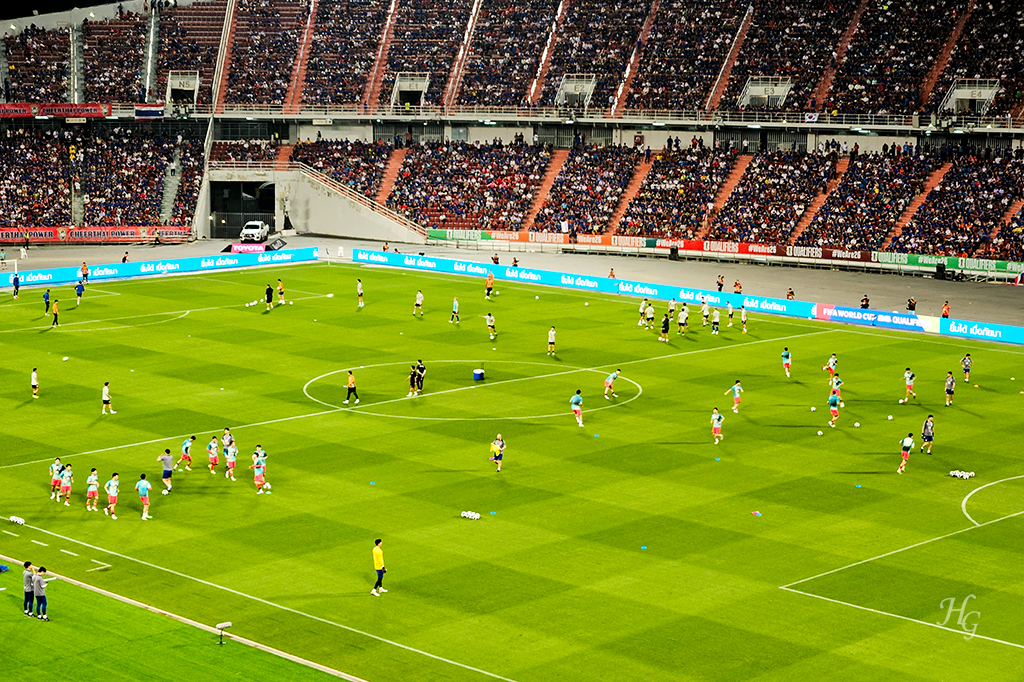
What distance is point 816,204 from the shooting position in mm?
99938

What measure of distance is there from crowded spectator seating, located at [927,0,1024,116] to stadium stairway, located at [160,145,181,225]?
62.6 m

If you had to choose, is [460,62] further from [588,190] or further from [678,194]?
[678,194]

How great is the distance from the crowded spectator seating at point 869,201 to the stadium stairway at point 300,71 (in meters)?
49.6

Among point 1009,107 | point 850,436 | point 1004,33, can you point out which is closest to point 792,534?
point 850,436

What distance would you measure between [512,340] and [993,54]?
52145 millimetres

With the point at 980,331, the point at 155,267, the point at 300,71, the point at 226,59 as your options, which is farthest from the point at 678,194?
the point at 226,59

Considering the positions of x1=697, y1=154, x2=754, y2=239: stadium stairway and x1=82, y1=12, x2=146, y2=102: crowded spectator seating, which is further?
x1=82, y1=12, x2=146, y2=102: crowded spectator seating

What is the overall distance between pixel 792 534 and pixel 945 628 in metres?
7.21

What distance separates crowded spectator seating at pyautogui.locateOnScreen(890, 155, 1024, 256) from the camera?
90812 mm

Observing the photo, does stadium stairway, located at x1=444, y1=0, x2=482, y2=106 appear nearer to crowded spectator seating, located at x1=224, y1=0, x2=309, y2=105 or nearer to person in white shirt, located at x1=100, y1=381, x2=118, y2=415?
crowded spectator seating, located at x1=224, y1=0, x2=309, y2=105

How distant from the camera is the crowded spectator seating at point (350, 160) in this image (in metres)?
117

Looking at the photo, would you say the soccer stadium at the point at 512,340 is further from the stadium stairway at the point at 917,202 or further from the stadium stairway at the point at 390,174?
the stadium stairway at the point at 390,174

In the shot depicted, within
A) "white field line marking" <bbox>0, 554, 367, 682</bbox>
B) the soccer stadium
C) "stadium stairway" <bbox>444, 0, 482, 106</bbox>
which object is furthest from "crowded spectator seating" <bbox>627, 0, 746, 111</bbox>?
"white field line marking" <bbox>0, 554, 367, 682</bbox>

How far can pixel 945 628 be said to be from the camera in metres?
31.0
